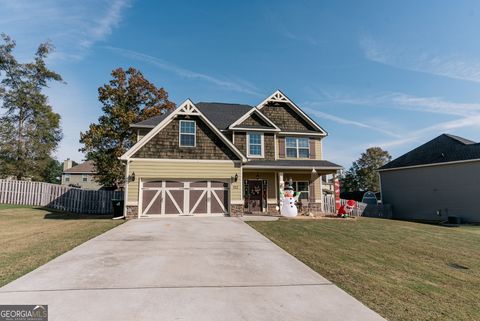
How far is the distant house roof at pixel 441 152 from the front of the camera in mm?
20947

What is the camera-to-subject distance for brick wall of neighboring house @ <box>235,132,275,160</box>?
17.7 metres

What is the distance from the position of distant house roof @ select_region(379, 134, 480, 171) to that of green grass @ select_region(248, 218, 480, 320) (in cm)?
1337

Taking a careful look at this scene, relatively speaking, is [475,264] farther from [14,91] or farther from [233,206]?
[14,91]

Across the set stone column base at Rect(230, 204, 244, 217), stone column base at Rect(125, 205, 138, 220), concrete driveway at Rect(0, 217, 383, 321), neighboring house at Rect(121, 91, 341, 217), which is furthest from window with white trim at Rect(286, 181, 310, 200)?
concrete driveway at Rect(0, 217, 383, 321)

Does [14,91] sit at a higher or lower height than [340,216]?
higher

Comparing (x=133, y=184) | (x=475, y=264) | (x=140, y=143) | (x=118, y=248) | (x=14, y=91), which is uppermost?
(x=14, y=91)

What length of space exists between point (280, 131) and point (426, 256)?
1209 cm

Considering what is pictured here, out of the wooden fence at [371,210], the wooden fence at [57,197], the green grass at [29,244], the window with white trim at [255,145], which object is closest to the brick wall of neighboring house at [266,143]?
the window with white trim at [255,145]

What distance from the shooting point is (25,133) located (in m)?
26.2

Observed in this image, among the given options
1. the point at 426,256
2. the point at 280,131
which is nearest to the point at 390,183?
the point at 280,131

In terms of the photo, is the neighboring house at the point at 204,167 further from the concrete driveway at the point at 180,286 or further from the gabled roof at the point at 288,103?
the concrete driveway at the point at 180,286

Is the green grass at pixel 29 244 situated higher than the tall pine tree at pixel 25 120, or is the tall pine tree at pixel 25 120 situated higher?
the tall pine tree at pixel 25 120

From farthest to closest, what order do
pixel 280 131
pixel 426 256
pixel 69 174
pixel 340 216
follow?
pixel 69 174
pixel 280 131
pixel 340 216
pixel 426 256

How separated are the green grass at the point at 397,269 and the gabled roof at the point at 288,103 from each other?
33.6 feet
